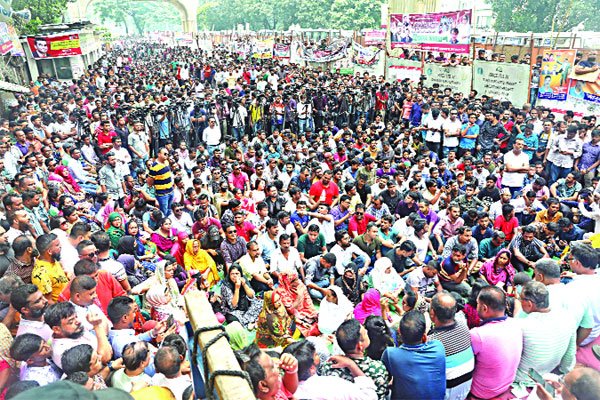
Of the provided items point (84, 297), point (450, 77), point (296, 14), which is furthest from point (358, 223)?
point (296, 14)

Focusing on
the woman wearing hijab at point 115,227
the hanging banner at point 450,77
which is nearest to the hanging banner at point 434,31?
the hanging banner at point 450,77

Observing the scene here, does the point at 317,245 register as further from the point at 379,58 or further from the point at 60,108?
the point at 379,58

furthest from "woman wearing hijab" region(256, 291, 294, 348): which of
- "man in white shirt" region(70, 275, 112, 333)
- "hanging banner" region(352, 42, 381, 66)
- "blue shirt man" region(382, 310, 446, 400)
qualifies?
"hanging banner" region(352, 42, 381, 66)

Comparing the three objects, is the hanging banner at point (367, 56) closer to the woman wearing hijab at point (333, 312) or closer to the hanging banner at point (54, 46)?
the hanging banner at point (54, 46)

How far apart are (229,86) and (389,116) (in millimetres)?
7042

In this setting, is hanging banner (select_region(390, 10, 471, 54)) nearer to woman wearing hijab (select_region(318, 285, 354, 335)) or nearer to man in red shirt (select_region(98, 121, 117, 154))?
man in red shirt (select_region(98, 121, 117, 154))

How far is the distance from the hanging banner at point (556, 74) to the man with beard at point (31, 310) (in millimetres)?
10849

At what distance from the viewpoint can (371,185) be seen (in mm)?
7609

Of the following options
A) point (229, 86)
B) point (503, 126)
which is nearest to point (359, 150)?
point (503, 126)

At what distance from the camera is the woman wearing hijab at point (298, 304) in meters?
4.63

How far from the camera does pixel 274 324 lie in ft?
14.0

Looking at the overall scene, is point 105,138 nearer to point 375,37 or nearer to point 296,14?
point 375,37

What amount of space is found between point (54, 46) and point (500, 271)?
1999 cm

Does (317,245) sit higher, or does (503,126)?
(503,126)
